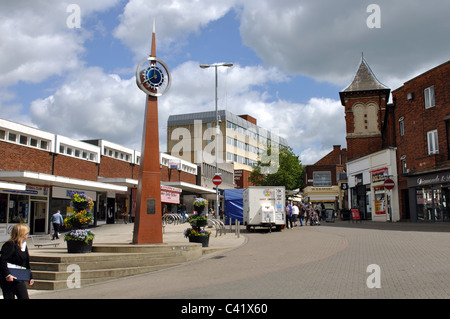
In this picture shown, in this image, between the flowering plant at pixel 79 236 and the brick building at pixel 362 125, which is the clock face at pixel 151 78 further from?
the brick building at pixel 362 125

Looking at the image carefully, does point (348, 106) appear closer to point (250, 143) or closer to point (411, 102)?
point (411, 102)

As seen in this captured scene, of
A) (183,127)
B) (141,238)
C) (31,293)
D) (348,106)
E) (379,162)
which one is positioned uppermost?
(183,127)

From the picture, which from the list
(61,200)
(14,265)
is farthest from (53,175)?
(14,265)

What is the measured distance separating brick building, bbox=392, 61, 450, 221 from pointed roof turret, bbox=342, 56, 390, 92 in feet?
35.6

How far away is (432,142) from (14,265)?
94.2 ft

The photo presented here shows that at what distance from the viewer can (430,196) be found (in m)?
29.0

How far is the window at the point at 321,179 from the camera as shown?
71625 millimetres

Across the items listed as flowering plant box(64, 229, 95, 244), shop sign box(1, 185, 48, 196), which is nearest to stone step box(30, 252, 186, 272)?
flowering plant box(64, 229, 95, 244)

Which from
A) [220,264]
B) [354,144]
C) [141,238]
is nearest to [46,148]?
[141,238]

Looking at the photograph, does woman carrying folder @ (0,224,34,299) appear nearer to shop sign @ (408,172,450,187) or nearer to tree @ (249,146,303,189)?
shop sign @ (408,172,450,187)

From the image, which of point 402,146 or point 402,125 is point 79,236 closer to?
point 402,146

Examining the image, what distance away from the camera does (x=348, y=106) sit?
4484cm

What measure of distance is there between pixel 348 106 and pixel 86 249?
123ft

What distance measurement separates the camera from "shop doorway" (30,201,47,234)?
26344 millimetres
